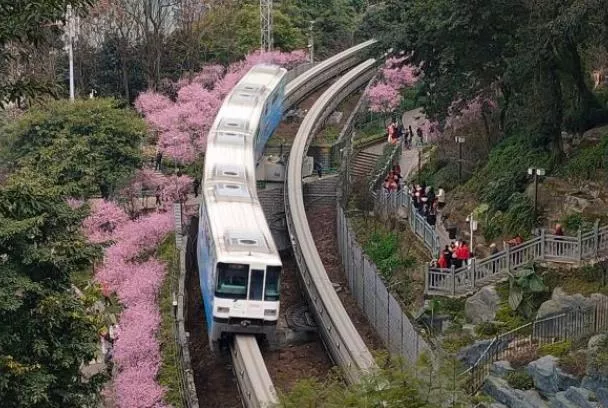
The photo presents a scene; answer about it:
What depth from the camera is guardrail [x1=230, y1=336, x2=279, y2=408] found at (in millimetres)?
25141

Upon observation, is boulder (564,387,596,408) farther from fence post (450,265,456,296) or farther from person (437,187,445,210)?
person (437,187,445,210)

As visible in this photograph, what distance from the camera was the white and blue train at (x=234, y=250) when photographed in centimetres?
2766

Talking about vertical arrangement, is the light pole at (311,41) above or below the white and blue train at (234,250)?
above

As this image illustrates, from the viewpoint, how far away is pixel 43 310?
67.0 ft

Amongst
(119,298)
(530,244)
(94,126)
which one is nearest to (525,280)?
(530,244)

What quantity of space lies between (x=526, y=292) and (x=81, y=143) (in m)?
22.7

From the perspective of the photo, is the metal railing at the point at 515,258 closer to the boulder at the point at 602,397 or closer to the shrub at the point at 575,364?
the shrub at the point at 575,364

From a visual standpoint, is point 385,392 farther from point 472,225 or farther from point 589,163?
point 589,163

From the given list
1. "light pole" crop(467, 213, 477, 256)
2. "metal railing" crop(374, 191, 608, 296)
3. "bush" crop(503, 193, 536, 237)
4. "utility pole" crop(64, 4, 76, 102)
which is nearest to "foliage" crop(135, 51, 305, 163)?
"utility pole" crop(64, 4, 76, 102)

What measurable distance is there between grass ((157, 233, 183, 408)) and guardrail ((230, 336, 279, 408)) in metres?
1.63

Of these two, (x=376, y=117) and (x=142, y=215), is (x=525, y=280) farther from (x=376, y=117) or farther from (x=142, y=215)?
(x=376, y=117)

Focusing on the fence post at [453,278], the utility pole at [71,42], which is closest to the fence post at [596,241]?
the fence post at [453,278]

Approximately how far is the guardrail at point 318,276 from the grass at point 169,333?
4.26 m

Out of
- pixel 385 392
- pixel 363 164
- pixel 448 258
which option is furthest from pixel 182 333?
pixel 363 164
